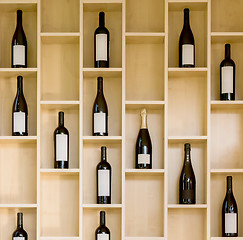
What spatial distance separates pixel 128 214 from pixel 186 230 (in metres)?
0.33

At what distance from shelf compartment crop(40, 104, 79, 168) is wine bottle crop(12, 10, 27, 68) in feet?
0.90

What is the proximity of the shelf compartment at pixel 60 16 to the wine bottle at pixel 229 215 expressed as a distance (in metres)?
1.21

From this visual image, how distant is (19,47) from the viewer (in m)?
2.92

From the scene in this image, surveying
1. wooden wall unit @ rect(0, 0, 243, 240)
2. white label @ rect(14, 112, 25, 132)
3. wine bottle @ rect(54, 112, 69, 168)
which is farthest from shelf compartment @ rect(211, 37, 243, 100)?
white label @ rect(14, 112, 25, 132)

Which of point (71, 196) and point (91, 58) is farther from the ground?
point (91, 58)

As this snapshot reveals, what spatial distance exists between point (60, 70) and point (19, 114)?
357 millimetres

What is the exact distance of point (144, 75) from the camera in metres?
3.06

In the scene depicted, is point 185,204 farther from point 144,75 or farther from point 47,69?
point 47,69

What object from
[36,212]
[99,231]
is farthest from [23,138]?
[99,231]

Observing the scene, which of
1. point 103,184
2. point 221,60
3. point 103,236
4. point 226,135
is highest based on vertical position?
point 221,60

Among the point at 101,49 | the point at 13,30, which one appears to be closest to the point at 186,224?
the point at 101,49

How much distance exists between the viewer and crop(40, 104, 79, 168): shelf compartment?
300 centimetres

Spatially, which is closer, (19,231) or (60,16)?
(19,231)

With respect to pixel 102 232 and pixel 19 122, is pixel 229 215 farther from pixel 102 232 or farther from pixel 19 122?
pixel 19 122
